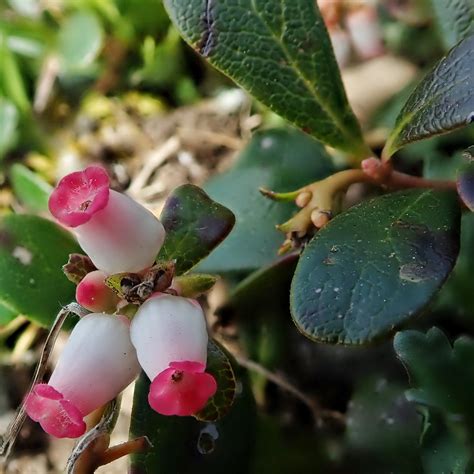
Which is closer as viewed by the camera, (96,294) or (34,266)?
(96,294)

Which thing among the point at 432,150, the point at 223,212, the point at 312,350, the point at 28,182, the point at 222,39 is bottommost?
the point at 312,350

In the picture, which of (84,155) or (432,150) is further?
(84,155)

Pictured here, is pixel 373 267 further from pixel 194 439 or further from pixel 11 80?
pixel 11 80

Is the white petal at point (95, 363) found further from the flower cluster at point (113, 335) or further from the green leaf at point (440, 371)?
the green leaf at point (440, 371)

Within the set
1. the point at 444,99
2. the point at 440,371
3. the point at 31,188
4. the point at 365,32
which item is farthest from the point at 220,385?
the point at 365,32

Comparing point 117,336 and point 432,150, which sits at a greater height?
point 117,336

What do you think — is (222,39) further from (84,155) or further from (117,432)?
(84,155)

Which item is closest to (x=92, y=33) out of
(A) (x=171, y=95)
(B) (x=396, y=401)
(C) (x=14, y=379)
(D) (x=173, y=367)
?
(A) (x=171, y=95)

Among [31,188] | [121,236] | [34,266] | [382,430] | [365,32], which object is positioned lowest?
[382,430]
